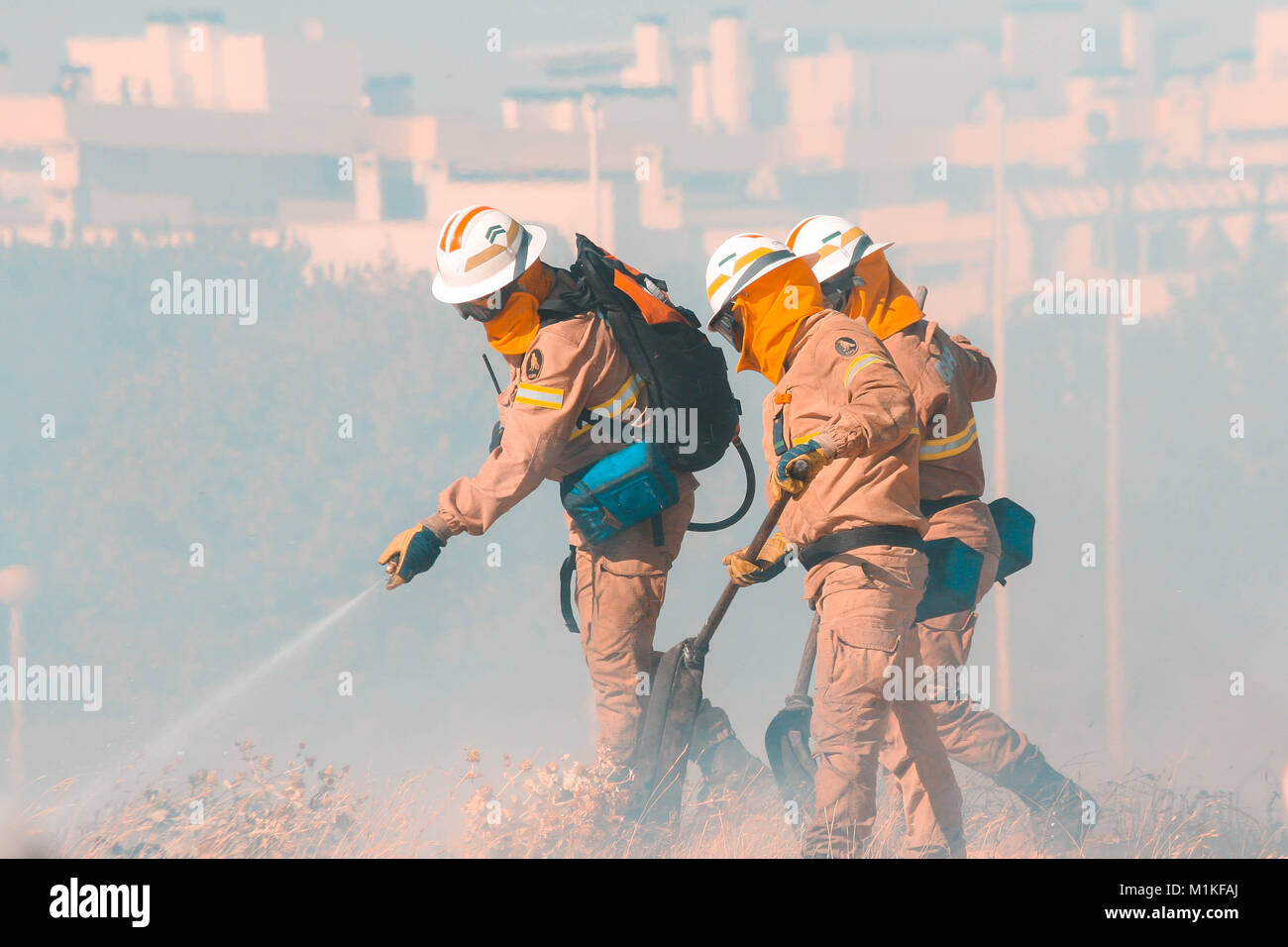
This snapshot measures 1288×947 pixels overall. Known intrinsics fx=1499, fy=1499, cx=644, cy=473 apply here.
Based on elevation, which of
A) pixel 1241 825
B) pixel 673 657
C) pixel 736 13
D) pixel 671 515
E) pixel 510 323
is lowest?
pixel 1241 825

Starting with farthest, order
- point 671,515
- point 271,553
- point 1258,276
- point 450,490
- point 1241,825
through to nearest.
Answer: point 1258,276
point 271,553
point 1241,825
point 671,515
point 450,490

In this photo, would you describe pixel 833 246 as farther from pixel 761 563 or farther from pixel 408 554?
pixel 408 554

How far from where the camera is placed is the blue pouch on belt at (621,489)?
607 cm

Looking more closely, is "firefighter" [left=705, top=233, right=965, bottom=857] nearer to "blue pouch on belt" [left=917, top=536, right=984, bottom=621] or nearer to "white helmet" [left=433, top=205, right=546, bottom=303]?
"blue pouch on belt" [left=917, top=536, right=984, bottom=621]

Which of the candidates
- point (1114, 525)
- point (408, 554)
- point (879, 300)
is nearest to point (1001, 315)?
point (1114, 525)

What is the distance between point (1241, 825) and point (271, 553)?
717 inches

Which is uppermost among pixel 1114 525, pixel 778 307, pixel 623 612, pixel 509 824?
pixel 778 307

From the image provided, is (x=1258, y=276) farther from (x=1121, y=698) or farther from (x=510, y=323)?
(x=510, y=323)

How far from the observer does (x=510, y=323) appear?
19.5 ft

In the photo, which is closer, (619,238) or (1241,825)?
(1241,825)

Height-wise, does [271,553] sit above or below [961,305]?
below

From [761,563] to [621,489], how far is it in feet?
2.31

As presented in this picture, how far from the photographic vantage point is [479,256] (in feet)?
19.2

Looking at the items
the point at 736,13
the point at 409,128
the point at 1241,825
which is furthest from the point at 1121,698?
the point at 1241,825
